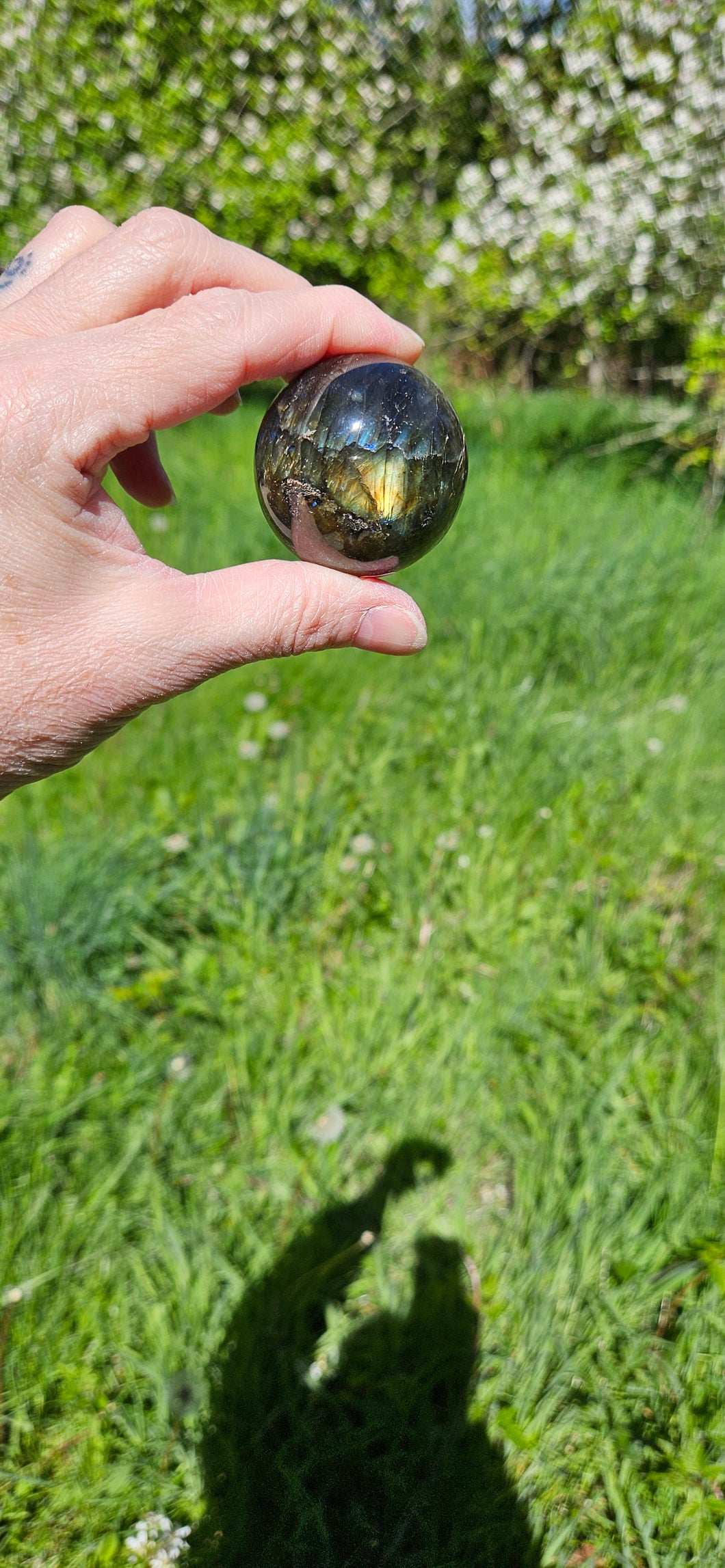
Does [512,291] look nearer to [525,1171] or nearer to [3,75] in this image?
[3,75]

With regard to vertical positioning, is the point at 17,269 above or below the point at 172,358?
above

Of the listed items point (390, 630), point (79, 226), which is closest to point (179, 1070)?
point (390, 630)

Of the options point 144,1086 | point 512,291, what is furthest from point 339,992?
point 512,291

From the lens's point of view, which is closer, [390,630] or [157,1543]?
[390,630]

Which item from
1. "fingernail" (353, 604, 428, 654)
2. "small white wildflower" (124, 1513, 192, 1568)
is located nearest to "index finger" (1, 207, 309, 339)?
"fingernail" (353, 604, 428, 654)

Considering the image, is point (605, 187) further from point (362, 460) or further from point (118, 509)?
point (118, 509)

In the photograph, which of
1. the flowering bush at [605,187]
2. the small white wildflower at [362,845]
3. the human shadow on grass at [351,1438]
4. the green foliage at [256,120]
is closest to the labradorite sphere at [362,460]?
the small white wildflower at [362,845]

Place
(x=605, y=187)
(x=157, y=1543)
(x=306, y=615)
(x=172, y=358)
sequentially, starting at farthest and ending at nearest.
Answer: (x=605, y=187), (x=157, y=1543), (x=306, y=615), (x=172, y=358)
